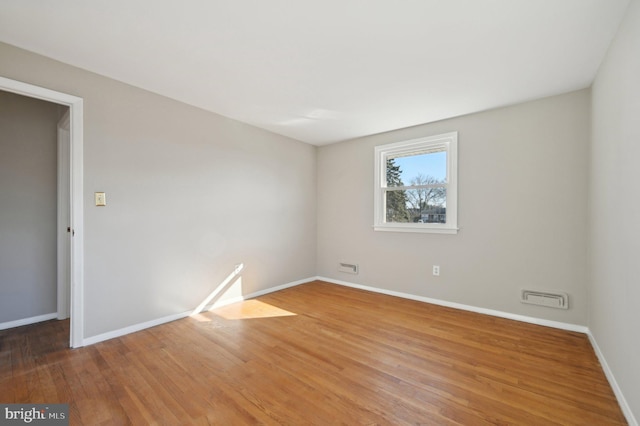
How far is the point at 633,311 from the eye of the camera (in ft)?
4.86

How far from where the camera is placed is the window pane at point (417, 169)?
3.58 m

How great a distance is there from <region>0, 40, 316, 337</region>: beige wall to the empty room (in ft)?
0.07

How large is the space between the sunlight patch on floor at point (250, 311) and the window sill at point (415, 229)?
1791 millimetres

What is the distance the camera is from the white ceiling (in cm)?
165

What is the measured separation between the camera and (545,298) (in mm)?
2809

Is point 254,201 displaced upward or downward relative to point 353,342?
upward

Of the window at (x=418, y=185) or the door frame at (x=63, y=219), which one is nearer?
the door frame at (x=63, y=219)

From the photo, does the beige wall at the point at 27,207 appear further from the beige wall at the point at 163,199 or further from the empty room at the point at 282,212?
the beige wall at the point at 163,199

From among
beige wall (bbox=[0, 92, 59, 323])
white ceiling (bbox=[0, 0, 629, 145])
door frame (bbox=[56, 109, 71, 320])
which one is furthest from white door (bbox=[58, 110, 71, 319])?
white ceiling (bbox=[0, 0, 629, 145])

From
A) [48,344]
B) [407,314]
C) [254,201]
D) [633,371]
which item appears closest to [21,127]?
[48,344]

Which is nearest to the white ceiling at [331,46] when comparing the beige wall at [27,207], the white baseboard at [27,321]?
the beige wall at [27,207]

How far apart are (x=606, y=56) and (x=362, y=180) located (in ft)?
9.09

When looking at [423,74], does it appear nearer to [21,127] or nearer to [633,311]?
[633,311]

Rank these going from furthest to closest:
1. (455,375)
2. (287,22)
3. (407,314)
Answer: (407,314) → (455,375) → (287,22)
